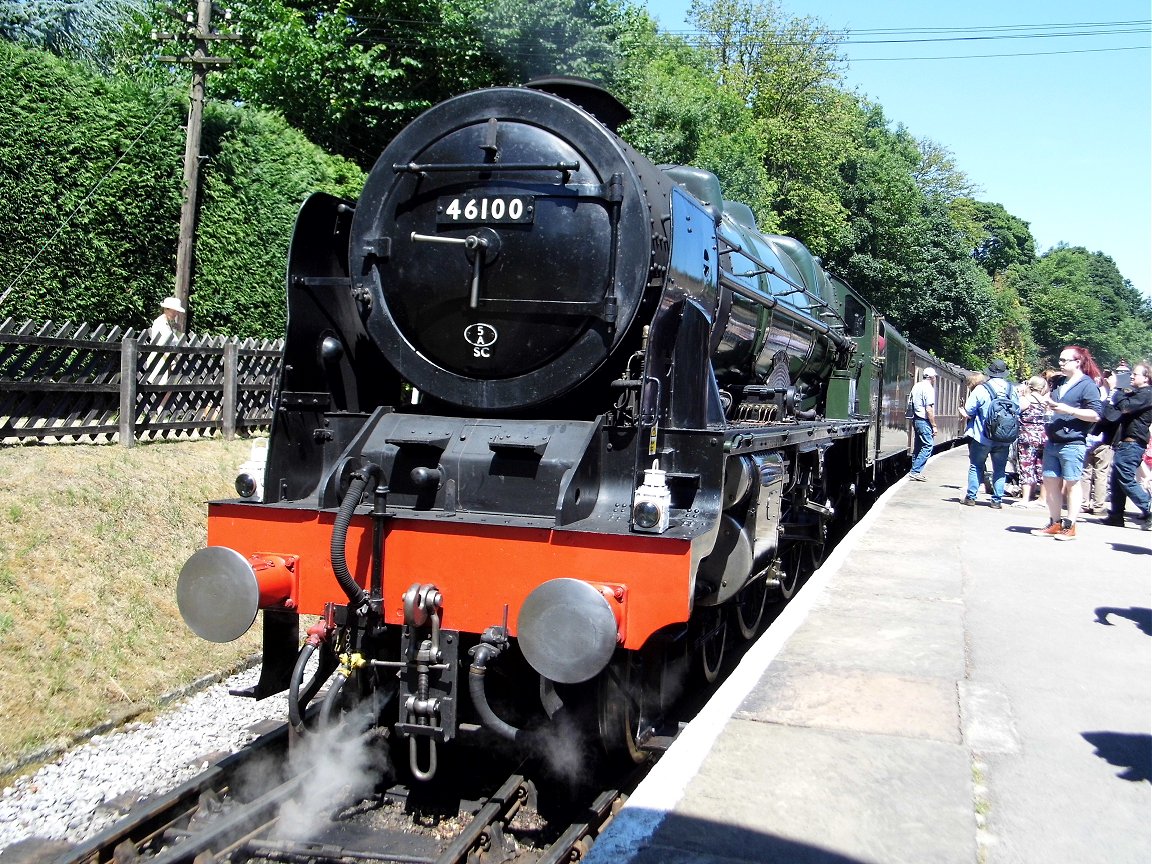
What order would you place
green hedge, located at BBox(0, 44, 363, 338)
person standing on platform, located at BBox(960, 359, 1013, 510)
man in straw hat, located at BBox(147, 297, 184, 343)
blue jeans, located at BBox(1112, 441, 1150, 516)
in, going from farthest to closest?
green hedge, located at BBox(0, 44, 363, 338) → person standing on platform, located at BBox(960, 359, 1013, 510) → man in straw hat, located at BBox(147, 297, 184, 343) → blue jeans, located at BBox(1112, 441, 1150, 516)

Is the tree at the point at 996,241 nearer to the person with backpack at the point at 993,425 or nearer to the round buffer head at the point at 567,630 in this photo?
the person with backpack at the point at 993,425

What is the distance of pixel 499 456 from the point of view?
388cm

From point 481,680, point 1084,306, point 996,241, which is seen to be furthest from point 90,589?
point 1084,306

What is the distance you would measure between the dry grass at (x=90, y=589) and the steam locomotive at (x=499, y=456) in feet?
4.54

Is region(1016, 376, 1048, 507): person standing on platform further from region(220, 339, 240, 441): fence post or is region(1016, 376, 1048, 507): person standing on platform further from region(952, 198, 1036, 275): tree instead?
region(952, 198, 1036, 275): tree

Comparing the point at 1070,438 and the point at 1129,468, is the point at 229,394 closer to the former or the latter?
the point at 1070,438

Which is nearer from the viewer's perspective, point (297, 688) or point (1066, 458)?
point (297, 688)

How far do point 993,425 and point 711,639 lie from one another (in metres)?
6.86

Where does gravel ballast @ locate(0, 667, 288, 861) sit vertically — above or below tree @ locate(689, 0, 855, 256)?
below

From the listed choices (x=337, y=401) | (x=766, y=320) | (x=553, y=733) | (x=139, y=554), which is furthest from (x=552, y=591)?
(x=139, y=554)

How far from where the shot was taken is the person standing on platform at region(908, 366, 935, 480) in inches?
514

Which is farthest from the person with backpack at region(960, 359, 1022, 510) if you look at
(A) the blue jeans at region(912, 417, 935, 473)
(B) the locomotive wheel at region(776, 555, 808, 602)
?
(B) the locomotive wheel at region(776, 555, 808, 602)

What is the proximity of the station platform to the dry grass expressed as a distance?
3.18 metres

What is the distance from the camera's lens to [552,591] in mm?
3205
